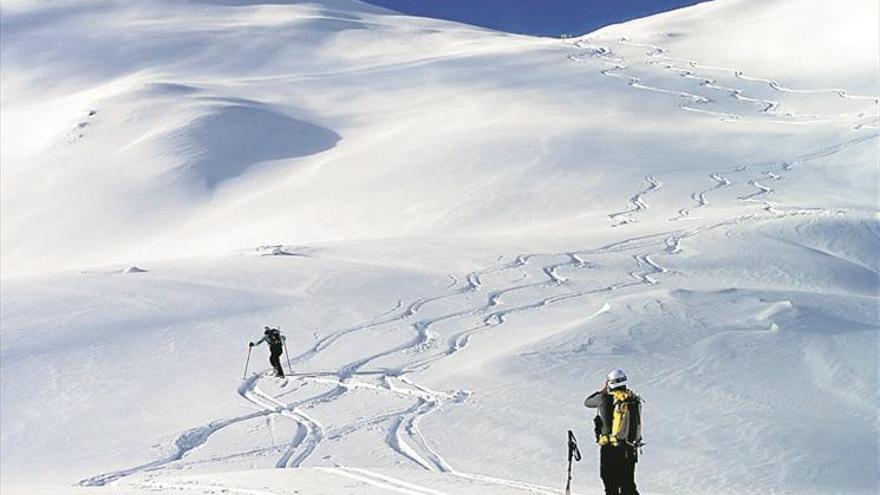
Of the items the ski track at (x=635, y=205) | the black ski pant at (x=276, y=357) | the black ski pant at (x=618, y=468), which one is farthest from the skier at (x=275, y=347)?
the ski track at (x=635, y=205)

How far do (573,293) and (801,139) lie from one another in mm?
26494

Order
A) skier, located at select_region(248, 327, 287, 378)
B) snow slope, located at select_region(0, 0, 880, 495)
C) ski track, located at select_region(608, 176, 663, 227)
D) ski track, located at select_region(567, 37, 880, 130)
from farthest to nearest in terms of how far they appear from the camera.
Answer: ski track, located at select_region(567, 37, 880, 130) → ski track, located at select_region(608, 176, 663, 227) → skier, located at select_region(248, 327, 287, 378) → snow slope, located at select_region(0, 0, 880, 495)

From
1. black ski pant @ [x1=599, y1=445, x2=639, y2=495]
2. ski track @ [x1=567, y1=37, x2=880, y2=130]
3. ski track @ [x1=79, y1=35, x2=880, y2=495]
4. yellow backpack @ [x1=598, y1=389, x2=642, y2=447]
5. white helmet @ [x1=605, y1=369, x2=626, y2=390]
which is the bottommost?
ski track @ [x1=567, y1=37, x2=880, y2=130]

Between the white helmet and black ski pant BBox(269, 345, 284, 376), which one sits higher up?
the white helmet

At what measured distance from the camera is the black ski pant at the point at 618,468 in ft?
29.8

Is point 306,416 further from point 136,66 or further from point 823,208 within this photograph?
point 136,66

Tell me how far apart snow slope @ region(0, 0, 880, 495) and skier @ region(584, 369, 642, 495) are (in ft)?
8.63

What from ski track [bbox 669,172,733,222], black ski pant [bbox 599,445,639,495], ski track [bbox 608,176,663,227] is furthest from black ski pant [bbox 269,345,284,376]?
ski track [bbox 669,172,733,222]

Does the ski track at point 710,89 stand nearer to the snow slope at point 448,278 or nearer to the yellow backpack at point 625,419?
the snow slope at point 448,278

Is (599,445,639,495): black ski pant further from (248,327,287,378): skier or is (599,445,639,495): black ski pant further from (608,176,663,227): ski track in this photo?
(608,176,663,227): ski track

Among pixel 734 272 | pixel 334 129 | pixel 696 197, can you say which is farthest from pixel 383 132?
pixel 734 272

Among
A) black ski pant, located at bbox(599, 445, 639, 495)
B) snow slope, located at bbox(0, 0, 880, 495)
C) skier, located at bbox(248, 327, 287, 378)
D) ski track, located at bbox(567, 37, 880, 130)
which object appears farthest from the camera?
ski track, located at bbox(567, 37, 880, 130)

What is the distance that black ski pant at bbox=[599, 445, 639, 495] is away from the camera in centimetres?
909

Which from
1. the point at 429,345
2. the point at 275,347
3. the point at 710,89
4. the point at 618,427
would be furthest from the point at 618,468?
the point at 710,89
